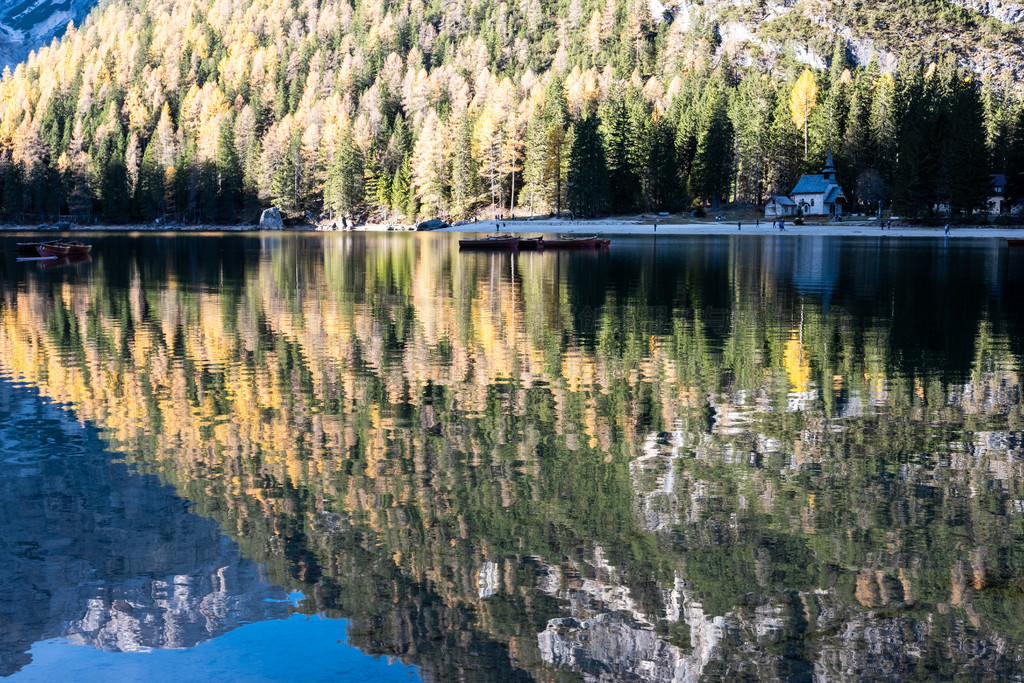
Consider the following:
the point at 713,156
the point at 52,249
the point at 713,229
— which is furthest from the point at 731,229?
the point at 52,249

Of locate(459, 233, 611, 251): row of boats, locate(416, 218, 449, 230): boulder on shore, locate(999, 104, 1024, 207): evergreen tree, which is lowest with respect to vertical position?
locate(459, 233, 611, 251): row of boats

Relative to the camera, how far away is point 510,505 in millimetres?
10297

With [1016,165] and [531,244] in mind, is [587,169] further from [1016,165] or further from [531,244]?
[531,244]

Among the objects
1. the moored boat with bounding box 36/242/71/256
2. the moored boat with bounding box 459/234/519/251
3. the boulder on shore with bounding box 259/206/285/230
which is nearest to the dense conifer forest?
the boulder on shore with bounding box 259/206/285/230

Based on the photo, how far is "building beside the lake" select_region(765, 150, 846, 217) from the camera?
11081 cm

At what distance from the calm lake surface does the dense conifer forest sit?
8276 centimetres

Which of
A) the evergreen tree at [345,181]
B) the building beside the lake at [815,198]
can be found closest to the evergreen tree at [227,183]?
the evergreen tree at [345,181]

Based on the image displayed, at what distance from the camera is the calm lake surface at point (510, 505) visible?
7.41m

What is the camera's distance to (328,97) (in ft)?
613

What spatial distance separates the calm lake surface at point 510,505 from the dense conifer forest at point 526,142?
272 ft

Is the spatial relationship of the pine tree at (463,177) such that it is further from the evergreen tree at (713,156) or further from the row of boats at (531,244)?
the row of boats at (531,244)

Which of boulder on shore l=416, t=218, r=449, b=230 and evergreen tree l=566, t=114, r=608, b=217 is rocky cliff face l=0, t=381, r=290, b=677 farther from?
boulder on shore l=416, t=218, r=449, b=230

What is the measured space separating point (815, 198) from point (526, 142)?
3939 centimetres

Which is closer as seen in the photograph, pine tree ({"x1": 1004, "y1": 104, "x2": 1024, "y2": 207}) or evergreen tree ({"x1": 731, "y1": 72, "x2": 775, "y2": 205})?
pine tree ({"x1": 1004, "y1": 104, "x2": 1024, "y2": 207})
